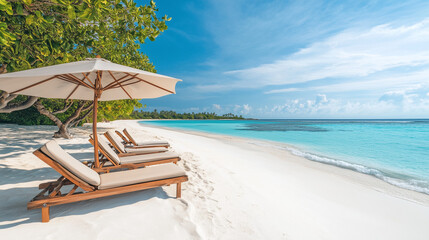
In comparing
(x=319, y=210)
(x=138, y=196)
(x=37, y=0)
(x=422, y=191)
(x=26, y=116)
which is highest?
(x=37, y=0)

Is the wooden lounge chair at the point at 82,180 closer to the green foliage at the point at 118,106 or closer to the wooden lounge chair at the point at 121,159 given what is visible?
the wooden lounge chair at the point at 121,159

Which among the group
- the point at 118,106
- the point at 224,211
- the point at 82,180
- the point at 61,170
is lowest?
the point at 224,211

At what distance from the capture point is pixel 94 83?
491cm

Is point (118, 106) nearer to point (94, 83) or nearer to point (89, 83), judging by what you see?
point (89, 83)

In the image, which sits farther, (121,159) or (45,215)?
(121,159)

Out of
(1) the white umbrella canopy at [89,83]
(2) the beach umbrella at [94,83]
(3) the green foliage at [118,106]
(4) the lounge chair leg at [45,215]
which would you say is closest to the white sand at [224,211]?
(4) the lounge chair leg at [45,215]

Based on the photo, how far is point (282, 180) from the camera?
511 centimetres

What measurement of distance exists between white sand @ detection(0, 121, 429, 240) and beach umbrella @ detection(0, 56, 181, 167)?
1507mm

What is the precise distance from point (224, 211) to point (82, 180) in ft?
6.94

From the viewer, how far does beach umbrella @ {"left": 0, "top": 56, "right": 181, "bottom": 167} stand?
3.26 m

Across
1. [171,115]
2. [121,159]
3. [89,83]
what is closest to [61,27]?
[89,83]

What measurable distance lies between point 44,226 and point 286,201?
3.76 meters

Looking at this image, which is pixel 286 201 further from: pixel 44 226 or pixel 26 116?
pixel 26 116

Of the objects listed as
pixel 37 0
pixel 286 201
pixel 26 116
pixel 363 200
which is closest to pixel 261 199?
pixel 286 201
